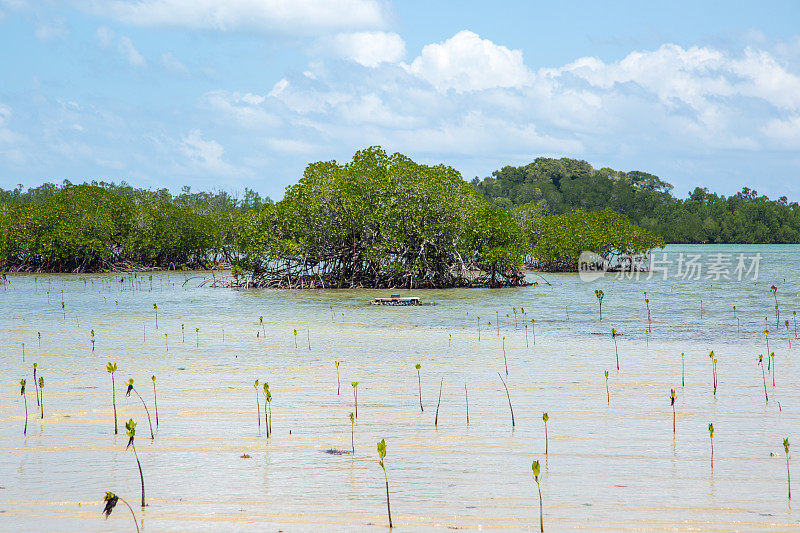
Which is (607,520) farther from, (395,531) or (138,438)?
(138,438)

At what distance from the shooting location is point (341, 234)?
Answer: 32.2 metres

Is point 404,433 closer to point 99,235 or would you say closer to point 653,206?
point 99,235

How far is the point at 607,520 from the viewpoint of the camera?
16.4ft

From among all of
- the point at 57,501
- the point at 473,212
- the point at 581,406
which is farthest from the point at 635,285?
the point at 57,501

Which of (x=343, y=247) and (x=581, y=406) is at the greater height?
(x=343, y=247)

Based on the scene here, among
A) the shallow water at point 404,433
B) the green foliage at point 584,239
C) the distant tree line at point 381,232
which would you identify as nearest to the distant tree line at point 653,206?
the green foliage at point 584,239

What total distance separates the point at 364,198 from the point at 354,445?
25757mm

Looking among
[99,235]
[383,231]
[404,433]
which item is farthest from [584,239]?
[404,433]

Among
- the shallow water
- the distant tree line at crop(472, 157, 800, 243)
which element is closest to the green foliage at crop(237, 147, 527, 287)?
the shallow water

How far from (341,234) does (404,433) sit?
25.3 m

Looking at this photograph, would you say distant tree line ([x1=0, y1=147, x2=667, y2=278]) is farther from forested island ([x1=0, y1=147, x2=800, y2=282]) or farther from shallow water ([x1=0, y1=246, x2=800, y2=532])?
shallow water ([x1=0, y1=246, x2=800, y2=532])

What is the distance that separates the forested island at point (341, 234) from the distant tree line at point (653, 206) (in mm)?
69064

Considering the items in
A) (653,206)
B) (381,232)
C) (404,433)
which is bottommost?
(404,433)

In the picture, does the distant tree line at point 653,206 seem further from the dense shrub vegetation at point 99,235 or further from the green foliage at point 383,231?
the green foliage at point 383,231
